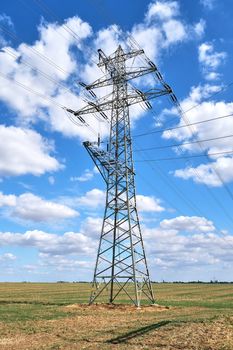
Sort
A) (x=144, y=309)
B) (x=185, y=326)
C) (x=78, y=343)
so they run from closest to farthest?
1. (x=78, y=343)
2. (x=185, y=326)
3. (x=144, y=309)

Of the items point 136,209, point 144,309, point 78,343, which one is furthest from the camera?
point 136,209

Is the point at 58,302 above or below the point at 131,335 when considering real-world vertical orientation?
above

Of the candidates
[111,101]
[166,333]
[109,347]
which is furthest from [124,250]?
[109,347]

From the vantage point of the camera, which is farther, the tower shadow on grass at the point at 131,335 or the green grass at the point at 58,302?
the green grass at the point at 58,302

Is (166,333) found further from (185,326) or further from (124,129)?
(124,129)

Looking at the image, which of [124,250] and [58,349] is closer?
[58,349]

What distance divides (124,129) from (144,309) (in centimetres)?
1453

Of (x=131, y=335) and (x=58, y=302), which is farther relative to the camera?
(x=58, y=302)

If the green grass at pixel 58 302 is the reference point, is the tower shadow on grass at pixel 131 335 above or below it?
below

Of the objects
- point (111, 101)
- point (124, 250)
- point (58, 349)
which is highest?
point (111, 101)

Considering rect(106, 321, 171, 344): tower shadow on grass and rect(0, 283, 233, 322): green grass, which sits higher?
rect(0, 283, 233, 322): green grass

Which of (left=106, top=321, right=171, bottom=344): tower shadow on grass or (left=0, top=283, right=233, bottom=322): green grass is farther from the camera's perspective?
(left=0, top=283, right=233, bottom=322): green grass

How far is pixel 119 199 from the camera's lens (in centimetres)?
3538

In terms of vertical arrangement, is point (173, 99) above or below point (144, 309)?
above
